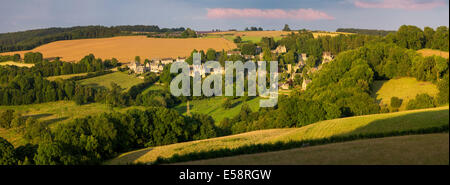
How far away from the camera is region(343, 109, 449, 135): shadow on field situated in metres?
18.4

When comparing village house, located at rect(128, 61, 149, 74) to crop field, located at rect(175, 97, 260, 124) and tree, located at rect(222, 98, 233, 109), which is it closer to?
crop field, located at rect(175, 97, 260, 124)

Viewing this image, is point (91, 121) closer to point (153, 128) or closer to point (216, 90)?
point (153, 128)

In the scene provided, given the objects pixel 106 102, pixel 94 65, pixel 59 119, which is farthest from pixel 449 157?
pixel 94 65

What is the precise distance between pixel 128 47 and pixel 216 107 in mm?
59523

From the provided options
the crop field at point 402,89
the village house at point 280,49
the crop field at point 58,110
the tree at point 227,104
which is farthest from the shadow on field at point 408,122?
the village house at point 280,49

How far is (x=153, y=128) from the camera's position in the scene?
96.2 ft

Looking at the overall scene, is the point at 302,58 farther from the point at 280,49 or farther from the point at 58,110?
the point at 58,110

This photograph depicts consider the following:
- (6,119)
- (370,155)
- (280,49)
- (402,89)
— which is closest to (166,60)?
(280,49)

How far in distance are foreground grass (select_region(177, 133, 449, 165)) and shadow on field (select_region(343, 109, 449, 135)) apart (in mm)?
4245

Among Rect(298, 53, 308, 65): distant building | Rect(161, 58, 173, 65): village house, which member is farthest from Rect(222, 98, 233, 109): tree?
Rect(161, 58, 173, 65): village house

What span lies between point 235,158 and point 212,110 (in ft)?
121

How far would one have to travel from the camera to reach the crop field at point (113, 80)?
219 feet

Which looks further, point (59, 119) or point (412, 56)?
point (59, 119)

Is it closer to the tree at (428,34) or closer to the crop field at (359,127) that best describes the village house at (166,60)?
the tree at (428,34)
